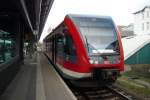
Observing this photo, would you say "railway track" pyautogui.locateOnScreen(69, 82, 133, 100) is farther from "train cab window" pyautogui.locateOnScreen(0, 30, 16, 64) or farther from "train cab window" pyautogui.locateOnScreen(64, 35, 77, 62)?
"train cab window" pyautogui.locateOnScreen(0, 30, 16, 64)

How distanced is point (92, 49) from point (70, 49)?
48.7 inches

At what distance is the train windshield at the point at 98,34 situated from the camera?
1231 cm

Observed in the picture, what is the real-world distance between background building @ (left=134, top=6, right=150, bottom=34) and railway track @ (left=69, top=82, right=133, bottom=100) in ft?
212

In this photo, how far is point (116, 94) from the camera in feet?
41.0

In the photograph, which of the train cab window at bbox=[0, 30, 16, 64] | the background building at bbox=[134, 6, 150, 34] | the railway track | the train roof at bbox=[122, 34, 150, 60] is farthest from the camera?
the background building at bbox=[134, 6, 150, 34]

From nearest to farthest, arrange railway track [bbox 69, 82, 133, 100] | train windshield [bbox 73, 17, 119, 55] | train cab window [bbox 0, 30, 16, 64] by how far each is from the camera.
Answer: railway track [bbox 69, 82, 133, 100]
train windshield [bbox 73, 17, 119, 55]
train cab window [bbox 0, 30, 16, 64]

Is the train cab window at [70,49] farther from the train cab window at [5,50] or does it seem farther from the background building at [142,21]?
A: the background building at [142,21]

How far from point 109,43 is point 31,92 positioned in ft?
12.6

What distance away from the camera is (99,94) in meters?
13.1

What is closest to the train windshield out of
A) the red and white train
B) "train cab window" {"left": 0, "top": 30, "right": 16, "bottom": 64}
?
the red and white train

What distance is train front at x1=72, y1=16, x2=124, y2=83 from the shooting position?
1206cm

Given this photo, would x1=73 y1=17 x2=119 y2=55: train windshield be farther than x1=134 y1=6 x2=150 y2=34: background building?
No

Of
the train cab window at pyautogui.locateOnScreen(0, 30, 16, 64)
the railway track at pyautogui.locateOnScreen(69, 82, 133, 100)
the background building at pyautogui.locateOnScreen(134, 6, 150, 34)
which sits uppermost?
the background building at pyautogui.locateOnScreen(134, 6, 150, 34)

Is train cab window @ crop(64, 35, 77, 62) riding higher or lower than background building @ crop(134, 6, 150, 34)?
lower
